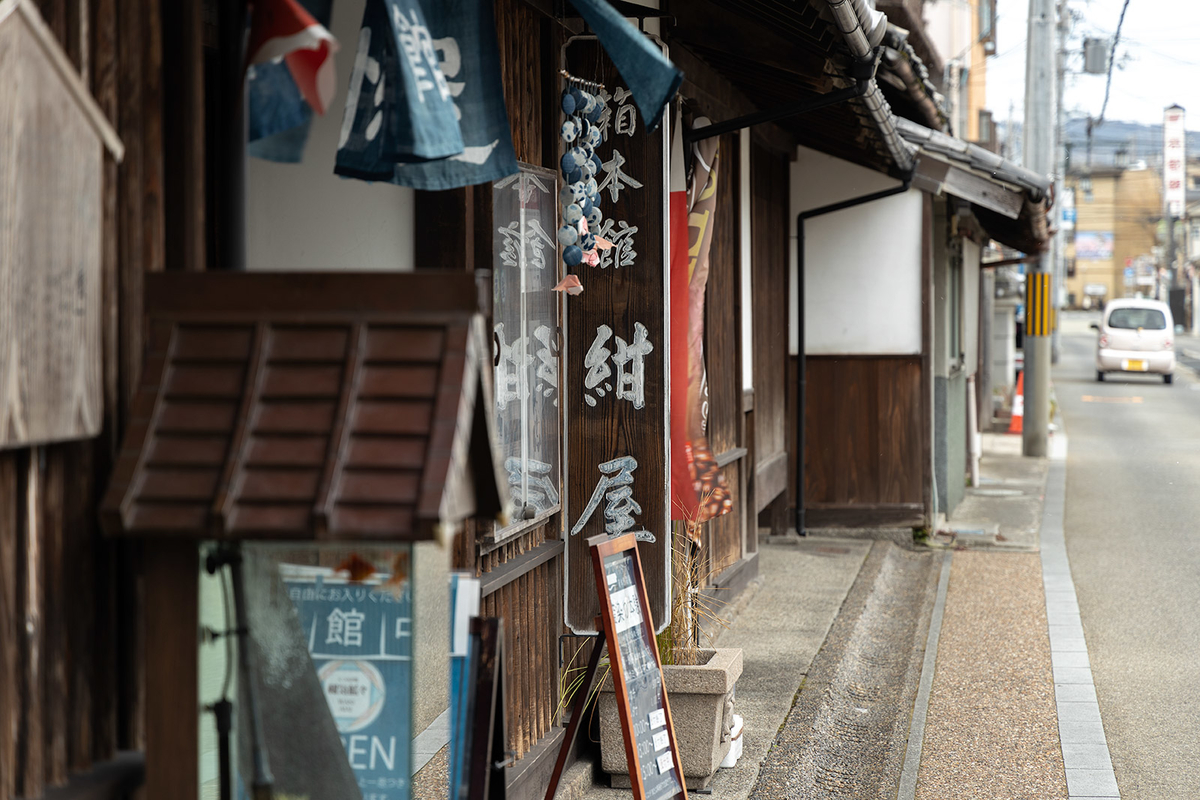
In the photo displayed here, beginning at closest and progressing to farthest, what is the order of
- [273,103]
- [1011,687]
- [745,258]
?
[273,103], [1011,687], [745,258]

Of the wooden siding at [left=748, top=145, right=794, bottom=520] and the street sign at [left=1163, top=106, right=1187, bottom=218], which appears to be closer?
the wooden siding at [left=748, top=145, right=794, bottom=520]

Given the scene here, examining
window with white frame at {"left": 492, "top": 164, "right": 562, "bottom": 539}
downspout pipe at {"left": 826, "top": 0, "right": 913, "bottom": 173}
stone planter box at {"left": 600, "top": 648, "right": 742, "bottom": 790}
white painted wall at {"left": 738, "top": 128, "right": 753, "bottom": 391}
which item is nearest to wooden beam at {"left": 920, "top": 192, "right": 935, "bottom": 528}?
white painted wall at {"left": 738, "top": 128, "right": 753, "bottom": 391}

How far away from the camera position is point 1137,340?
3209cm

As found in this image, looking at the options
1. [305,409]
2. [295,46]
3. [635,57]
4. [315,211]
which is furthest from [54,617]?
[635,57]

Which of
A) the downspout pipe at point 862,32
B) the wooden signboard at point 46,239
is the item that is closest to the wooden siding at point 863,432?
the downspout pipe at point 862,32

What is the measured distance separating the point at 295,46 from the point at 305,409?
756mm

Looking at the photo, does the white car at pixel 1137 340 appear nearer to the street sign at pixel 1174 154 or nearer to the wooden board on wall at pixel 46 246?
the street sign at pixel 1174 154

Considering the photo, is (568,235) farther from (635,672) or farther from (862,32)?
(862,32)

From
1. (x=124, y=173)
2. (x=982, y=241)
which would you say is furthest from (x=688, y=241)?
(x=982, y=241)

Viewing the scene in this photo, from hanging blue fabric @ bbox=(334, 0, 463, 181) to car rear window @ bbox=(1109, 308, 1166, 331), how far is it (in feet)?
108

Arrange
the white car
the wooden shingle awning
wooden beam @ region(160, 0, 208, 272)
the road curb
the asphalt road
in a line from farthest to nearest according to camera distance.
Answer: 1. the white car
2. the asphalt road
3. the road curb
4. wooden beam @ region(160, 0, 208, 272)
5. the wooden shingle awning

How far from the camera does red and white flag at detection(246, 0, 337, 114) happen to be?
2.33 meters

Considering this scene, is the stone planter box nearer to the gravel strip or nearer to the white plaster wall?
the gravel strip

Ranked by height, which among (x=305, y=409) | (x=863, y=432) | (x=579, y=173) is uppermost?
(x=579, y=173)
